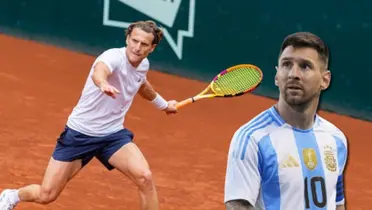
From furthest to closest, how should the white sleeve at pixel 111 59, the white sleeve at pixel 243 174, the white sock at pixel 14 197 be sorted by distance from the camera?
the white sock at pixel 14 197
the white sleeve at pixel 111 59
the white sleeve at pixel 243 174

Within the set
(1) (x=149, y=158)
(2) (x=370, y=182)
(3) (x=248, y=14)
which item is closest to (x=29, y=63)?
(3) (x=248, y=14)

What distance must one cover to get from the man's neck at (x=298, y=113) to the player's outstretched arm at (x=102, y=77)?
229 cm

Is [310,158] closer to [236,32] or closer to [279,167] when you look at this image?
[279,167]

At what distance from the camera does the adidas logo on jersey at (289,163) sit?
3.58 m

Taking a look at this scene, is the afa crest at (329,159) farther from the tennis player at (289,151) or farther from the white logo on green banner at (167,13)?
the white logo on green banner at (167,13)

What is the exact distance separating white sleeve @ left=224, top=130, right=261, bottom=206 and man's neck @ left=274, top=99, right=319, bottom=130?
24cm

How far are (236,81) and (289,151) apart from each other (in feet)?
13.4

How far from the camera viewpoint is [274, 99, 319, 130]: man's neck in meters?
3.63

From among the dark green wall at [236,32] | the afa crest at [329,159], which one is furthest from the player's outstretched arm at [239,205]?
the dark green wall at [236,32]

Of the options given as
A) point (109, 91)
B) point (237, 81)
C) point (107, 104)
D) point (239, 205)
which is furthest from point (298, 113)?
point (237, 81)

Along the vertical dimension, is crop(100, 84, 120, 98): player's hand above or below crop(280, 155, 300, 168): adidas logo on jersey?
below

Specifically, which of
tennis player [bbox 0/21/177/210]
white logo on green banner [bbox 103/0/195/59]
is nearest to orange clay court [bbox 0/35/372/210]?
white logo on green banner [bbox 103/0/195/59]

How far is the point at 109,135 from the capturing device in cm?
686

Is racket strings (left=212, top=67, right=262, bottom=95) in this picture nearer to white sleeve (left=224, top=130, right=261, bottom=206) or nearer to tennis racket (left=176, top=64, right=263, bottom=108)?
tennis racket (left=176, top=64, right=263, bottom=108)
